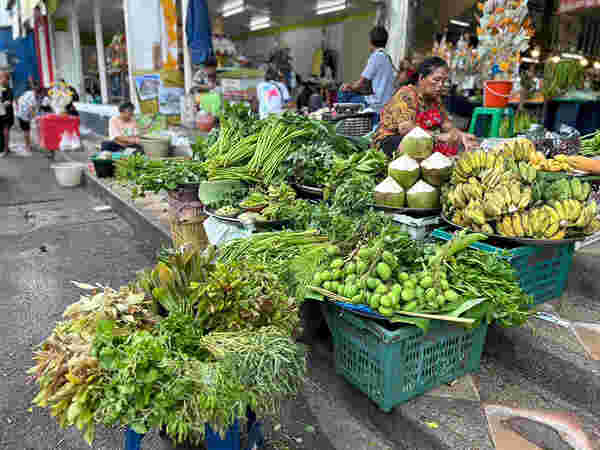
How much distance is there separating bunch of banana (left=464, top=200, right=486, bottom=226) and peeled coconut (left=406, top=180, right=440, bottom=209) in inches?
13.7

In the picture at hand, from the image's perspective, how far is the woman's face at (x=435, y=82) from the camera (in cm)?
370

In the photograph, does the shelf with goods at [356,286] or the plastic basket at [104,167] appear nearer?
the shelf with goods at [356,286]

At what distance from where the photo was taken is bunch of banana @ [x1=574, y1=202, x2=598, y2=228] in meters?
2.41

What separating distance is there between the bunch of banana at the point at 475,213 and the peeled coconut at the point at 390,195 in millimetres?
471

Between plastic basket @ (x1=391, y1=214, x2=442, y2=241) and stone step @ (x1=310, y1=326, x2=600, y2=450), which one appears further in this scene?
plastic basket @ (x1=391, y1=214, x2=442, y2=241)

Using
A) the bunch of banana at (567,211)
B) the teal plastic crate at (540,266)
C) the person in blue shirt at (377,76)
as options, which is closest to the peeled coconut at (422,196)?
the teal plastic crate at (540,266)

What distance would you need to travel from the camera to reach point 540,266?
→ 2.58 metres

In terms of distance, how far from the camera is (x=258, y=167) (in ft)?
11.7

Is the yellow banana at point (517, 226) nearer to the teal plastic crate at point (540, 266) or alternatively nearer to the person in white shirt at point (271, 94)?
the teal plastic crate at point (540, 266)

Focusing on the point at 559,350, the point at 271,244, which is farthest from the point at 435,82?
the point at 559,350

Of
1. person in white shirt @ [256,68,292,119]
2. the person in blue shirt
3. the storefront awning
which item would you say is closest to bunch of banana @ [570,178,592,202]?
the person in blue shirt

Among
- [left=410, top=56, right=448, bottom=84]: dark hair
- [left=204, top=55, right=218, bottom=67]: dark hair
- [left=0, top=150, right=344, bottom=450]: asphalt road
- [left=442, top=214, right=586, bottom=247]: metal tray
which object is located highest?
[left=204, top=55, right=218, bottom=67]: dark hair

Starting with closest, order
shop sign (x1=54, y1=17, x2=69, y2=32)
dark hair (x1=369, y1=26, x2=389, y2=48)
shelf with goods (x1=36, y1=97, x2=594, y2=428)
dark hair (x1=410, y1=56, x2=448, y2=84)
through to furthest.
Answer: shelf with goods (x1=36, y1=97, x2=594, y2=428) < dark hair (x1=410, y1=56, x2=448, y2=84) < dark hair (x1=369, y1=26, x2=389, y2=48) < shop sign (x1=54, y1=17, x2=69, y2=32)

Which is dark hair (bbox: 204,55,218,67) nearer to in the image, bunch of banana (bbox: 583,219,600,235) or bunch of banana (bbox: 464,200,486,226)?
bunch of banana (bbox: 464,200,486,226)
